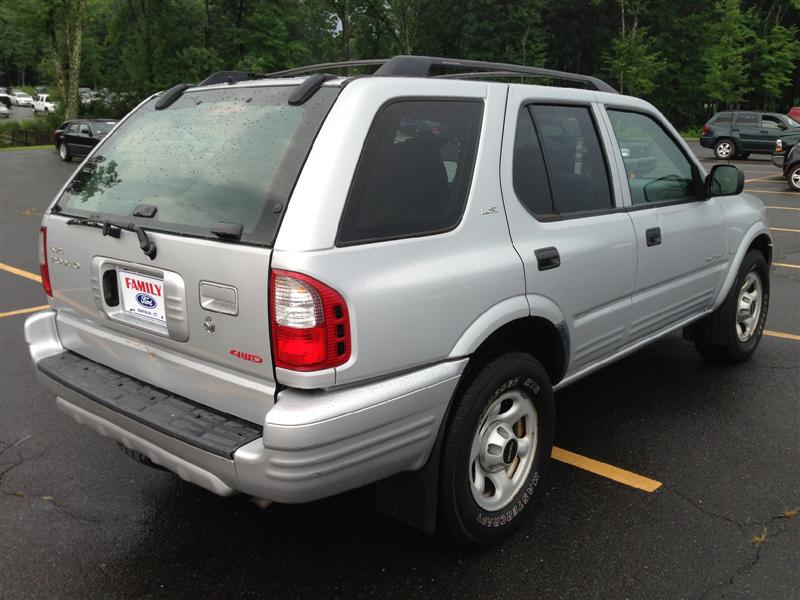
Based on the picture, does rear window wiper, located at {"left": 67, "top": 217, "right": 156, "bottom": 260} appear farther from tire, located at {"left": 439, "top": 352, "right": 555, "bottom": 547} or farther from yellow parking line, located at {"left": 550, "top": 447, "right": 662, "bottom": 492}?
yellow parking line, located at {"left": 550, "top": 447, "right": 662, "bottom": 492}

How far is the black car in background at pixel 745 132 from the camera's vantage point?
76.1 ft

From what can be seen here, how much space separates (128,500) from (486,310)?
1.91 m

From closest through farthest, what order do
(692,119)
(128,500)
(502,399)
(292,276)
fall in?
(292,276) < (502,399) < (128,500) < (692,119)

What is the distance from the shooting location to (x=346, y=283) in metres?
2.23

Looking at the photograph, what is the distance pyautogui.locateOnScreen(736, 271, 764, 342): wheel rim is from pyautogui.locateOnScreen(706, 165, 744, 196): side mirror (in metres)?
0.81

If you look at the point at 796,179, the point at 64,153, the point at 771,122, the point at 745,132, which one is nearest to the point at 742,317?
the point at 796,179

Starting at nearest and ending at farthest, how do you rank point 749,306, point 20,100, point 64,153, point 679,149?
1. point 679,149
2. point 749,306
3. point 64,153
4. point 20,100

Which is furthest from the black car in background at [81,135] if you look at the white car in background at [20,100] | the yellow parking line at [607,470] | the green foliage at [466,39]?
the white car in background at [20,100]

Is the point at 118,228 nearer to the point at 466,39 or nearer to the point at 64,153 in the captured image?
the point at 64,153

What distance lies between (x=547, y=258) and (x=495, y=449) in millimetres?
817

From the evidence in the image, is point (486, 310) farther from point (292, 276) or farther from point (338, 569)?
point (338, 569)

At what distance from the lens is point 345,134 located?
2338mm

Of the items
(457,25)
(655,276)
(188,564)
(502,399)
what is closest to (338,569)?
(188,564)

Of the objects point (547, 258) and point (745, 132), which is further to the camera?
point (745, 132)
